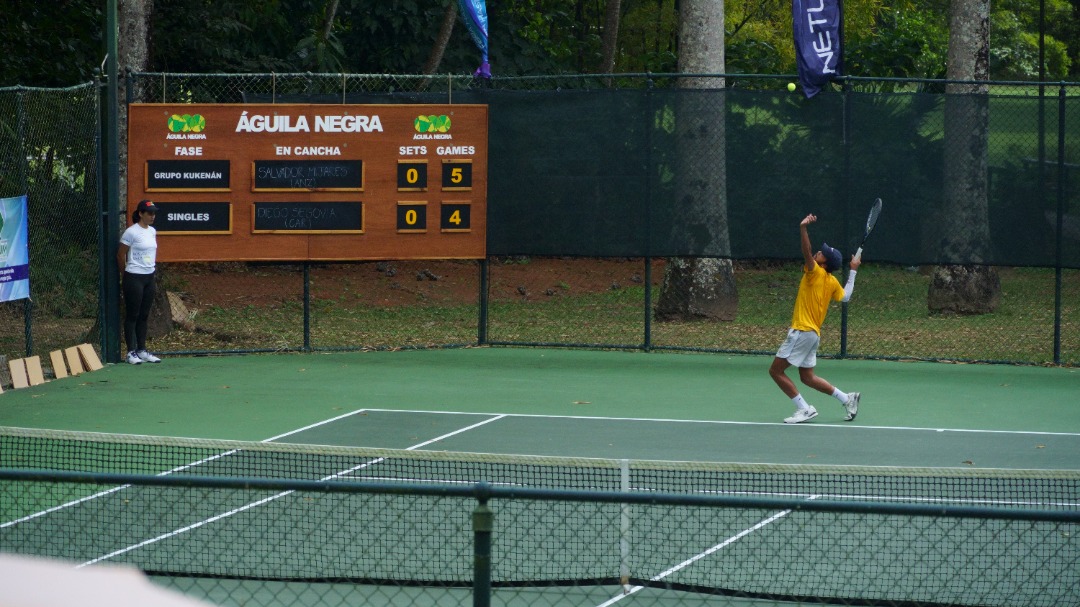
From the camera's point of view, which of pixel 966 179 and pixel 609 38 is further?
pixel 609 38

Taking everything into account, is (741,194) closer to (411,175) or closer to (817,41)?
(817,41)

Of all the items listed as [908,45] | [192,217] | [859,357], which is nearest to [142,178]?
[192,217]

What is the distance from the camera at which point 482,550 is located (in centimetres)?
488

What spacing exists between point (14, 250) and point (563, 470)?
679cm

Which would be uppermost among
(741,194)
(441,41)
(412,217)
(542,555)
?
(441,41)

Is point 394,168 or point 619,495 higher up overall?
point 394,168

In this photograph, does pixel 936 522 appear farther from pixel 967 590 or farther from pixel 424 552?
pixel 424 552

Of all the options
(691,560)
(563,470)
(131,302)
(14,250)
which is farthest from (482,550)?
(131,302)

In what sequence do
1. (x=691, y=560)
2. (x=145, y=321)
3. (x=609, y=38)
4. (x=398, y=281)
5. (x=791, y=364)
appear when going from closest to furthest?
1. (x=691, y=560)
2. (x=791, y=364)
3. (x=145, y=321)
4. (x=398, y=281)
5. (x=609, y=38)

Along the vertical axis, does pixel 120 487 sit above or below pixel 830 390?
below

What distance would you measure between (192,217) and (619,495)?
11752mm

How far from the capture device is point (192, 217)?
15.7 metres

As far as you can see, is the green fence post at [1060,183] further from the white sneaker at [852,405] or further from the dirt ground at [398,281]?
the dirt ground at [398,281]

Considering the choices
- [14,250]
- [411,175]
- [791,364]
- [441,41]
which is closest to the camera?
[791,364]
